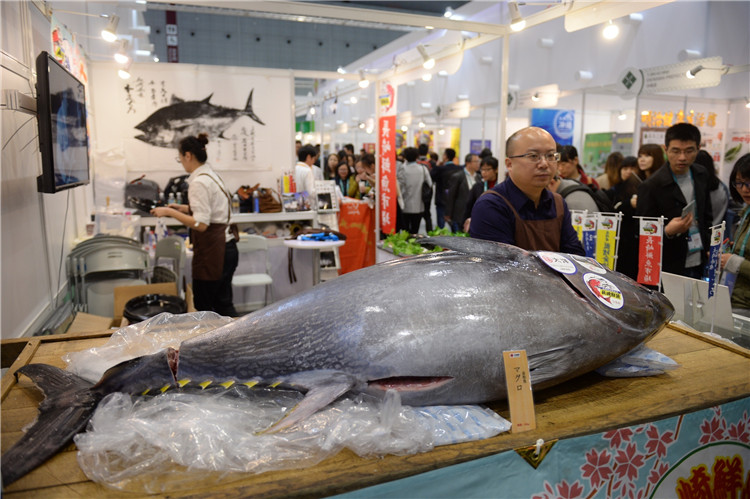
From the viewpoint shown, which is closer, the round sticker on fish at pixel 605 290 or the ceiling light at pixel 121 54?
the round sticker on fish at pixel 605 290

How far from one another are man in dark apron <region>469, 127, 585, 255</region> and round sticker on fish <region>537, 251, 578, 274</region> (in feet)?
1.30

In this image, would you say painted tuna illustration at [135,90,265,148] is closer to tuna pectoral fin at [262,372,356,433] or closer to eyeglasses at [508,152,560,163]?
eyeglasses at [508,152,560,163]

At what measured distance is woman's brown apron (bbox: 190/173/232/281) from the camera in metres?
3.93

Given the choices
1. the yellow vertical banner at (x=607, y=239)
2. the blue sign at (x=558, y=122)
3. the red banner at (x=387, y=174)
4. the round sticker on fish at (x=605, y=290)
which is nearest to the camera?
the round sticker on fish at (x=605, y=290)

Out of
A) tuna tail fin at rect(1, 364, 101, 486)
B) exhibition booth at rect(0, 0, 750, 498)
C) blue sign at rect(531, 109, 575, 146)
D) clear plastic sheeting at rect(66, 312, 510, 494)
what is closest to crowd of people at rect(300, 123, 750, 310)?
exhibition booth at rect(0, 0, 750, 498)

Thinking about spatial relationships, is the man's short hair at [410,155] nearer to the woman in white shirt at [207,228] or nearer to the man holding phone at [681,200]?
the woman in white shirt at [207,228]

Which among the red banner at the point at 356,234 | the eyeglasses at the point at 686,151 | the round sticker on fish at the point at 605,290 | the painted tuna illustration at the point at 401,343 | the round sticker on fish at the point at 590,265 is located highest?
the eyeglasses at the point at 686,151

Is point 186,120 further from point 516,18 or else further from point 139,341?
point 139,341

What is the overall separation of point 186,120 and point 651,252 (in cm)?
525

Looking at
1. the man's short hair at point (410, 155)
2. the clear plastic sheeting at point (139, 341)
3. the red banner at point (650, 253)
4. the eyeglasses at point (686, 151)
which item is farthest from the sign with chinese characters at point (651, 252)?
the man's short hair at point (410, 155)

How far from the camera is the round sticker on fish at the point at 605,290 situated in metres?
1.58

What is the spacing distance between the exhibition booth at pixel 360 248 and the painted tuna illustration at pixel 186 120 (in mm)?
23

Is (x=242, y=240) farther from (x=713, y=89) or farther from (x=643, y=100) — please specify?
(x=713, y=89)

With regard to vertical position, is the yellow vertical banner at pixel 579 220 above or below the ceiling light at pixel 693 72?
below
